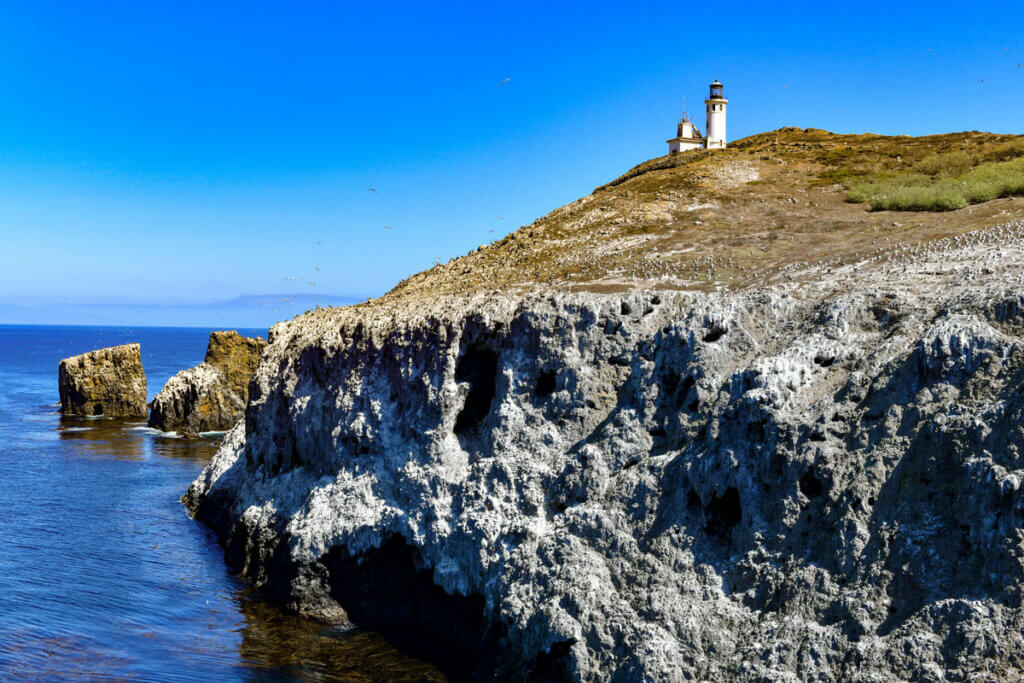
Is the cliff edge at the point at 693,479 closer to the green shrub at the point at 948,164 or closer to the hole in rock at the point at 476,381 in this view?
the hole in rock at the point at 476,381

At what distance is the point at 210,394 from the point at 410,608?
4646 cm

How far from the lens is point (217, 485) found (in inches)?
1416

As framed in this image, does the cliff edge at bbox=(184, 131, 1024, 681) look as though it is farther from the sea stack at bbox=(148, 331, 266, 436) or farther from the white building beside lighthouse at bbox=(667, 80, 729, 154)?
the sea stack at bbox=(148, 331, 266, 436)

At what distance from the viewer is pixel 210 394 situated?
210ft

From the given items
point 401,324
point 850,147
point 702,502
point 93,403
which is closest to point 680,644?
point 702,502

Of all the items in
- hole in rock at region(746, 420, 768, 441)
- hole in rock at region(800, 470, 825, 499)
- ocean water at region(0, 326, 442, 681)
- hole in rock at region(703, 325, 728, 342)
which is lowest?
ocean water at region(0, 326, 442, 681)

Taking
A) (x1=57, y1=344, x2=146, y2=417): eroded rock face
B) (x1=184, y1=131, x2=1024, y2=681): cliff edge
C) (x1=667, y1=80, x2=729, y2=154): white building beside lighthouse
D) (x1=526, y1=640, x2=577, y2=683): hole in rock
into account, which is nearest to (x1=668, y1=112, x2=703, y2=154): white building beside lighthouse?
(x1=667, y1=80, x2=729, y2=154): white building beside lighthouse

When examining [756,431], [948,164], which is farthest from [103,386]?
[756,431]

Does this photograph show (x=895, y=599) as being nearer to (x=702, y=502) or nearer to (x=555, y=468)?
(x=702, y=502)

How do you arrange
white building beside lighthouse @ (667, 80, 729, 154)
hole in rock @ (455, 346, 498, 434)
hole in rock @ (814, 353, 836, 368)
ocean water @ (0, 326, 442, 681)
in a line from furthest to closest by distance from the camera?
white building beside lighthouse @ (667, 80, 729, 154) → hole in rock @ (455, 346, 498, 434) → ocean water @ (0, 326, 442, 681) → hole in rock @ (814, 353, 836, 368)

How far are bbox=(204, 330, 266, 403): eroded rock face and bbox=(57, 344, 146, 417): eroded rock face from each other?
1131 centimetres

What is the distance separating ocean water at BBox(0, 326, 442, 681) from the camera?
2152 centimetres

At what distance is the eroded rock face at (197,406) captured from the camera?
207ft

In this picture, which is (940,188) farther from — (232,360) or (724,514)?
(232,360)
